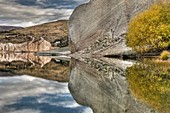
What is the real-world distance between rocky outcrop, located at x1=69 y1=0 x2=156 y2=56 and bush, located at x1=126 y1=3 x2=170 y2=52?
911 cm

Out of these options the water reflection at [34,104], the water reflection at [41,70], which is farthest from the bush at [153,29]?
the water reflection at [34,104]

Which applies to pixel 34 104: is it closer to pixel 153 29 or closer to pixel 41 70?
pixel 41 70

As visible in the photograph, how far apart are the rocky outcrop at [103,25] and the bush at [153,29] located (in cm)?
911

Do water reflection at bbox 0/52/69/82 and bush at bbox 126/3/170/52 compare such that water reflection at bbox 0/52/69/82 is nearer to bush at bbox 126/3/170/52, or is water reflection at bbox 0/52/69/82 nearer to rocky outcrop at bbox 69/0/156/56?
bush at bbox 126/3/170/52

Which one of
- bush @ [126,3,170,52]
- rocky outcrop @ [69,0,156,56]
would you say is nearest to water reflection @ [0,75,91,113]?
bush @ [126,3,170,52]

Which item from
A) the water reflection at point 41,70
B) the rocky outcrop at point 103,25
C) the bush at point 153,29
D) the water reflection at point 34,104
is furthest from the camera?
the rocky outcrop at point 103,25

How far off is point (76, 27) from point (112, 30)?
1651 inches

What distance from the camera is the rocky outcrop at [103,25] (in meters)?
110

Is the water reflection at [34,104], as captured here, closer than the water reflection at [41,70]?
Yes

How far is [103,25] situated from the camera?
12912cm

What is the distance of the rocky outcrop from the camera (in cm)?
10975

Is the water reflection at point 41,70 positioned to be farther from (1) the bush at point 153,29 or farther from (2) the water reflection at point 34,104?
(1) the bush at point 153,29

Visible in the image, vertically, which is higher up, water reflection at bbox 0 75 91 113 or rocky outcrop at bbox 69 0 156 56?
rocky outcrop at bbox 69 0 156 56

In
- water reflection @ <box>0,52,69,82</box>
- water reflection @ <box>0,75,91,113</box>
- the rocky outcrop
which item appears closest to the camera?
water reflection @ <box>0,75,91,113</box>
